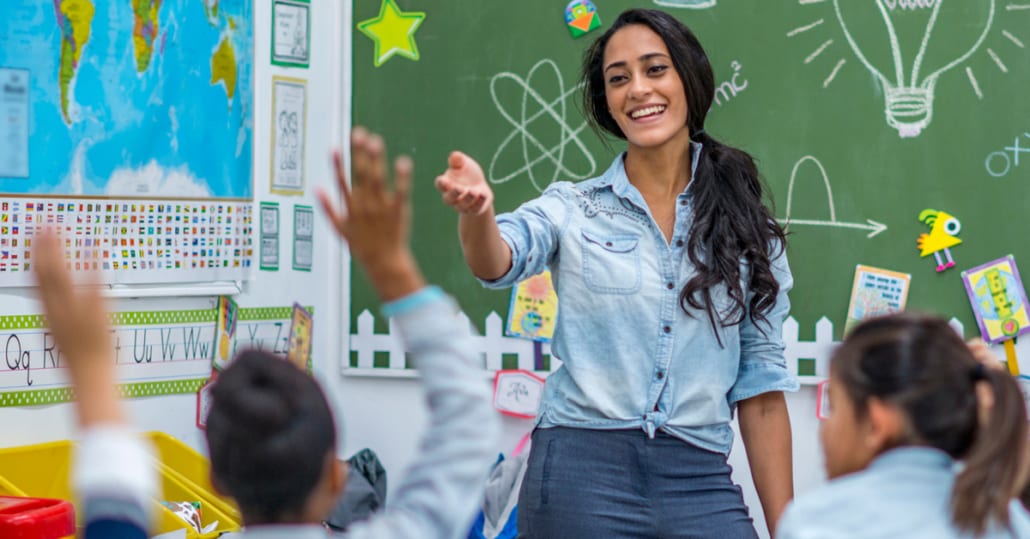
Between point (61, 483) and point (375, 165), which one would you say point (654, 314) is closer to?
point (375, 165)

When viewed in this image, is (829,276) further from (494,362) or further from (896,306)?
(494,362)

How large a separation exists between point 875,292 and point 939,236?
0.20 metres

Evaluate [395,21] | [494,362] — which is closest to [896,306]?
[494,362]

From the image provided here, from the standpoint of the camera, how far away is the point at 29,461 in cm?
267

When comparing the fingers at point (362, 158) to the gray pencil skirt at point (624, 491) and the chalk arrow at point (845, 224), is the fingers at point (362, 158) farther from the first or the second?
the chalk arrow at point (845, 224)

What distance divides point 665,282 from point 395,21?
1.62 metres

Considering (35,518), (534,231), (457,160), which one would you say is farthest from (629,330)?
(35,518)

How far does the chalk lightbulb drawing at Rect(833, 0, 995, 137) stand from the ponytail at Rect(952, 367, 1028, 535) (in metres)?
1.82

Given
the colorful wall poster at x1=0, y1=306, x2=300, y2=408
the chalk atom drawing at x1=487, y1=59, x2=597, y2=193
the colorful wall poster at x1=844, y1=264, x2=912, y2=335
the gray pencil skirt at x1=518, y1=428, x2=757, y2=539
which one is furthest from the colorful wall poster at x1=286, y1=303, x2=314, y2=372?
the gray pencil skirt at x1=518, y1=428, x2=757, y2=539

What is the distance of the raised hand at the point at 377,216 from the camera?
1.02m

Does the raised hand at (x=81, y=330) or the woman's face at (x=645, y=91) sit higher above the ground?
the woman's face at (x=645, y=91)

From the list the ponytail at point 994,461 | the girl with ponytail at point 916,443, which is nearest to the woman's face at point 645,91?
the girl with ponytail at point 916,443

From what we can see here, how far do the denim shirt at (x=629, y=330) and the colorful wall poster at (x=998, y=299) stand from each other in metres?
1.14

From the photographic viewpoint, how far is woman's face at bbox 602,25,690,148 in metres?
1.99
